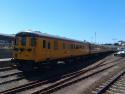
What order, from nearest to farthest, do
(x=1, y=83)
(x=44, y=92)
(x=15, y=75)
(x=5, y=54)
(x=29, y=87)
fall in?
(x=44, y=92) → (x=29, y=87) → (x=1, y=83) → (x=15, y=75) → (x=5, y=54)

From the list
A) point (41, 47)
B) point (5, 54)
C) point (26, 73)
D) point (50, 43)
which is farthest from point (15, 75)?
point (5, 54)

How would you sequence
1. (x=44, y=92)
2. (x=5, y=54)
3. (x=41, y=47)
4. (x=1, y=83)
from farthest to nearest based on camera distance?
(x=5, y=54)
(x=41, y=47)
(x=1, y=83)
(x=44, y=92)

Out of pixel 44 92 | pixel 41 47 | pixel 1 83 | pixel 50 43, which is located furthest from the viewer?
pixel 50 43

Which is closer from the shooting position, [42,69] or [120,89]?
[120,89]

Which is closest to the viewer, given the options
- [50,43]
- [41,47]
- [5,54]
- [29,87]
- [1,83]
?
[29,87]

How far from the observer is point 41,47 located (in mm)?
18734

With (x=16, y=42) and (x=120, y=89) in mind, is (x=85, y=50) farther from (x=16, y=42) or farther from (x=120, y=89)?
(x=120, y=89)

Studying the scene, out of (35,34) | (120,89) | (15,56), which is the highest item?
(35,34)

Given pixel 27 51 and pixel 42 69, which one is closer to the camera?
pixel 27 51

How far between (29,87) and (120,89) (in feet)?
15.4

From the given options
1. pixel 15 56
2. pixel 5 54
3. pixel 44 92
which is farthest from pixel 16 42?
pixel 5 54

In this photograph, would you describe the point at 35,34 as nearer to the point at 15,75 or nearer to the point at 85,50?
the point at 15,75

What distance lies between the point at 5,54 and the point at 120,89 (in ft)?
73.4

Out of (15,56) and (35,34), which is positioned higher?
(35,34)
